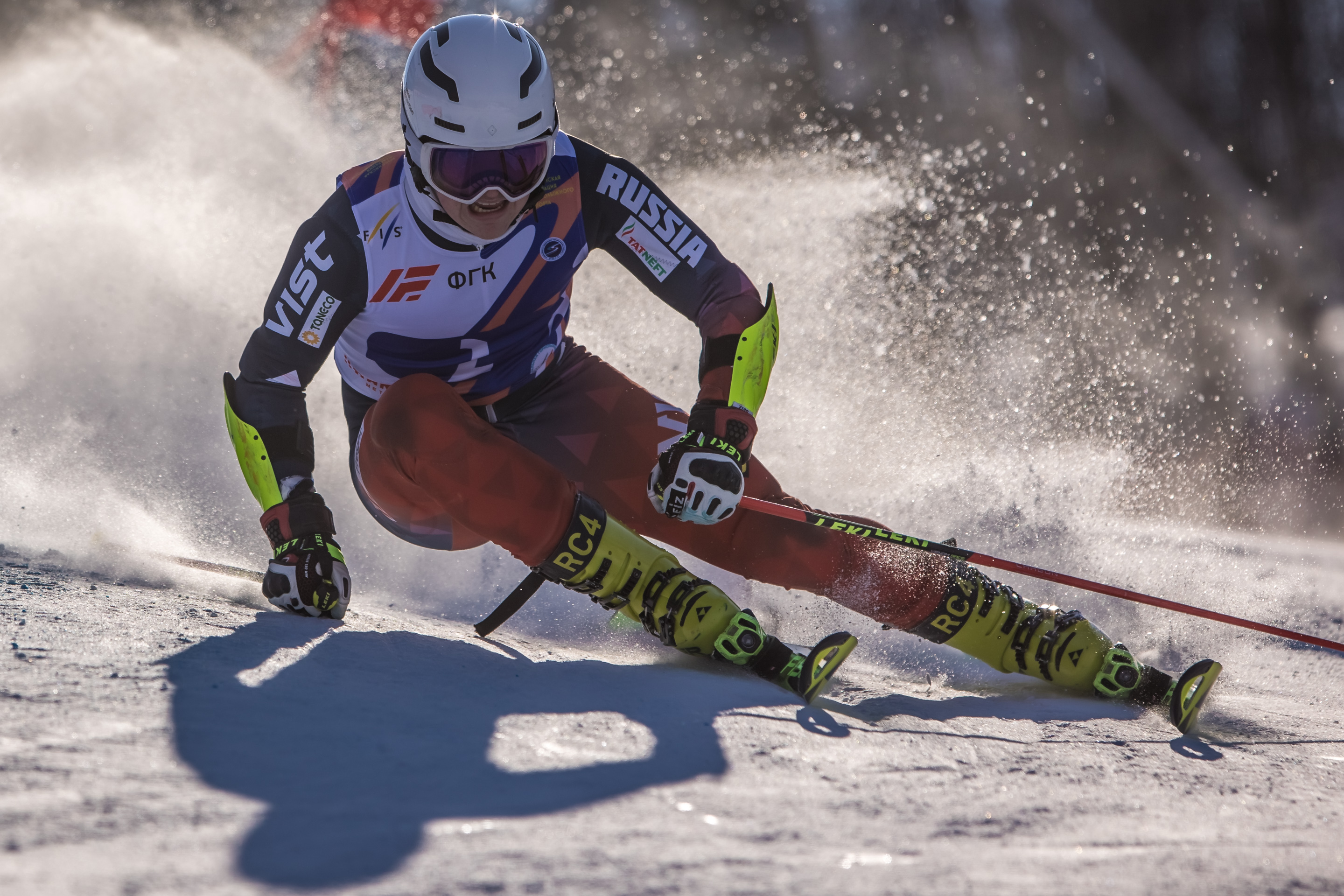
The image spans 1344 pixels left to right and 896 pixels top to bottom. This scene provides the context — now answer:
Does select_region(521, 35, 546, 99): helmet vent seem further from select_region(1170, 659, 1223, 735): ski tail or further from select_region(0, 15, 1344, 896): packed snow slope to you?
select_region(1170, 659, 1223, 735): ski tail

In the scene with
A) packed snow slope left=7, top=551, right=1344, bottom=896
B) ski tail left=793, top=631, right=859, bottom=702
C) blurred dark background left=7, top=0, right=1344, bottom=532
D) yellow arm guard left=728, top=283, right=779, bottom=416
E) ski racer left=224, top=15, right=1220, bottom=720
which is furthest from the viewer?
blurred dark background left=7, top=0, right=1344, bottom=532

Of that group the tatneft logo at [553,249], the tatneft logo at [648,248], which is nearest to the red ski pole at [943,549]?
the tatneft logo at [648,248]

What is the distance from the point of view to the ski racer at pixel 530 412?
1.84 m

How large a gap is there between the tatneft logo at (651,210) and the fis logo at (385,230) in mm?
440

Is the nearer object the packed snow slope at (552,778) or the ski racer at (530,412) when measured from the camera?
the packed snow slope at (552,778)

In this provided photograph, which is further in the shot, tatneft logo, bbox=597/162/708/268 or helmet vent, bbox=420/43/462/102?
tatneft logo, bbox=597/162/708/268

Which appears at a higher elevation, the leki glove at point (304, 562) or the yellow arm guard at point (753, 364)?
the yellow arm guard at point (753, 364)

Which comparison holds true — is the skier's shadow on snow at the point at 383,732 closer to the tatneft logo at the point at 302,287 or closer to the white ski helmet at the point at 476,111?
the tatneft logo at the point at 302,287

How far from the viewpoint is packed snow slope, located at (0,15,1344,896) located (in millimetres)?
1015

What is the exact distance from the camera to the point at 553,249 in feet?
7.11

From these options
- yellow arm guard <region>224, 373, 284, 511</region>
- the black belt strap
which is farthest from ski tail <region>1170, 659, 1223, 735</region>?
yellow arm guard <region>224, 373, 284, 511</region>

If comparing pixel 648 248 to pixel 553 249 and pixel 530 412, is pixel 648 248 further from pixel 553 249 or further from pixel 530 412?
pixel 530 412

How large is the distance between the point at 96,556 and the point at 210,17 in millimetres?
8638

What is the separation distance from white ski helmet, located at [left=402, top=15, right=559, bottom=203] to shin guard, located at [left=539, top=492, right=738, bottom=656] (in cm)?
64
